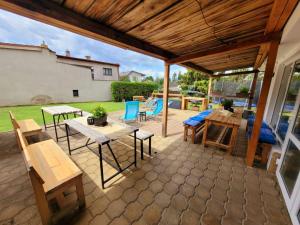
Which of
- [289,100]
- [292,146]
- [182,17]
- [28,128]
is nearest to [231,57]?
[289,100]

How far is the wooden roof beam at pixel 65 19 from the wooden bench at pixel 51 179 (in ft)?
4.85

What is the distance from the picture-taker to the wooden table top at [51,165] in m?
1.45

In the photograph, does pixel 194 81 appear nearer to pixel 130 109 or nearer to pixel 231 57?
pixel 231 57

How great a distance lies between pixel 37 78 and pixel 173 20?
11337 mm

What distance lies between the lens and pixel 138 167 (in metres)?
2.47

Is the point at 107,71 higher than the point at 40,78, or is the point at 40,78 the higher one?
the point at 107,71

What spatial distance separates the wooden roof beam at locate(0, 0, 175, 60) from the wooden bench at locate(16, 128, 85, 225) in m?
1.48

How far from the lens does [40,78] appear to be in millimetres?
9203

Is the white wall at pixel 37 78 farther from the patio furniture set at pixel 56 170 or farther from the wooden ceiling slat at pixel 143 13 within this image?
the wooden ceiling slat at pixel 143 13

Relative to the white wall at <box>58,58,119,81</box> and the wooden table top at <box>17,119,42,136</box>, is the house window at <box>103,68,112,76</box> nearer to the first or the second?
the white wall at <box>58,58,119,81</box>

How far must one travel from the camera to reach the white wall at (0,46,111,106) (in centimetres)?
815

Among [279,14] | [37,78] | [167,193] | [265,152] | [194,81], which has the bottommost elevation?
[167,193]

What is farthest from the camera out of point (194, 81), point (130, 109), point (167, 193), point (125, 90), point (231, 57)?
point (194, 81)

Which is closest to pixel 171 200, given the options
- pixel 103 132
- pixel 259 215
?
pixel 259 215
